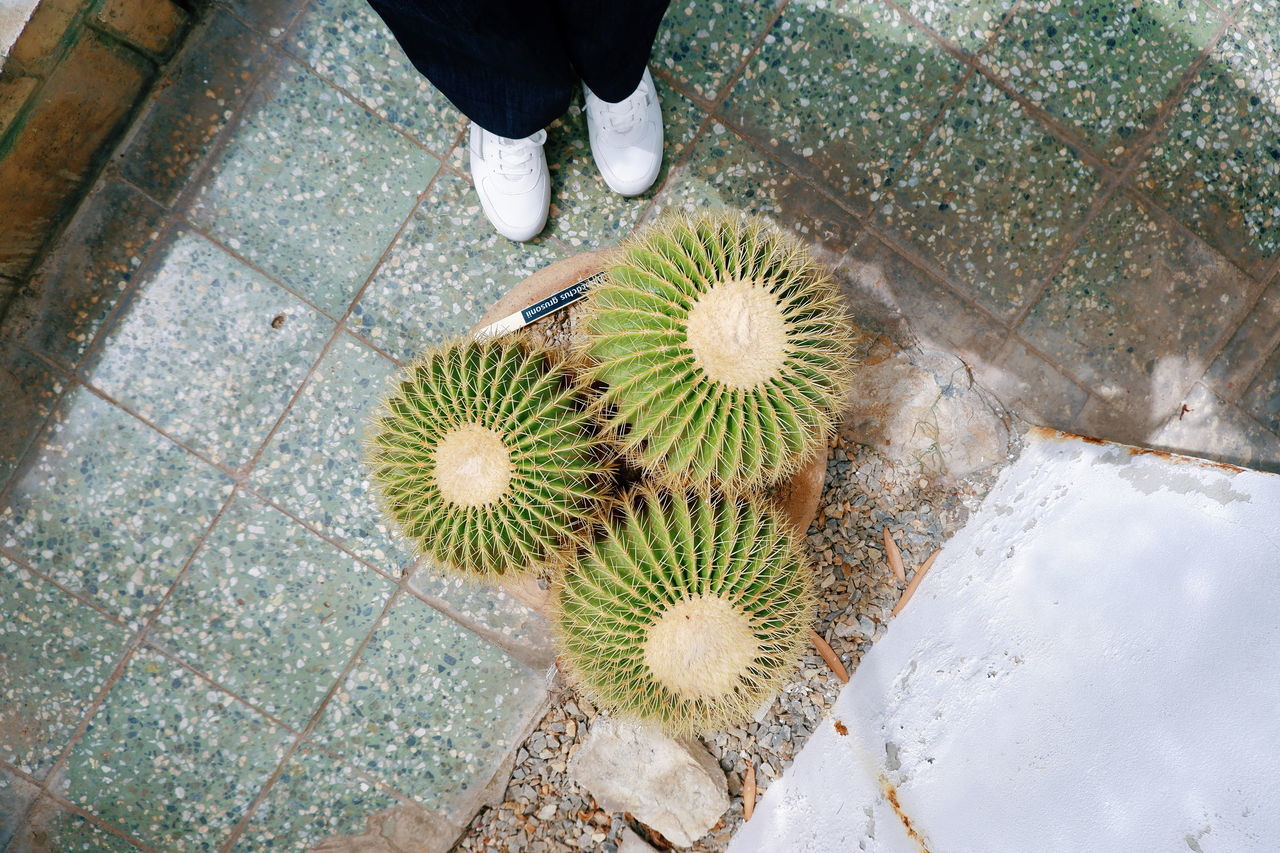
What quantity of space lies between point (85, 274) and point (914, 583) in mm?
2791

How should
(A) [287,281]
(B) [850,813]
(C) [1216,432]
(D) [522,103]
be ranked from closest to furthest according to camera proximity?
(D) [522,103] → (B) [850,813] → (A) [287,281] → (C) [1216,432]

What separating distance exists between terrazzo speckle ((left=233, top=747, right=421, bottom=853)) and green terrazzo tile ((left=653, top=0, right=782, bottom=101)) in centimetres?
250

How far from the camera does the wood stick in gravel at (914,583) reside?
251cm

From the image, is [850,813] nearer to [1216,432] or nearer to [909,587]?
[909,587]

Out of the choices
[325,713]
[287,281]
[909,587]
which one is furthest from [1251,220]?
[325,713]

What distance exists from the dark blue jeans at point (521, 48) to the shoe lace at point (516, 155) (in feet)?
0.86

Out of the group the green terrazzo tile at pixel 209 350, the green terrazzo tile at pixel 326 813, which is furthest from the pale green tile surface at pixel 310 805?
the green terrazzo tile at pixel 209 350

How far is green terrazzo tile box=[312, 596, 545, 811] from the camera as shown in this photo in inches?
98.8

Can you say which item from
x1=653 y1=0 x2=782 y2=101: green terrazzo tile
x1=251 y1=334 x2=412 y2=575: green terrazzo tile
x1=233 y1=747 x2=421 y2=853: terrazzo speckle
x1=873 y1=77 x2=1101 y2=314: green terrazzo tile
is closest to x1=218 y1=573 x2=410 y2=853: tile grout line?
x1=233 y1=747 x2=421 y2=853: terrazzo speckle

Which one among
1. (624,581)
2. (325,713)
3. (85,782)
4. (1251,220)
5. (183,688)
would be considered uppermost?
(1251,220)

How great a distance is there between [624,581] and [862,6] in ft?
6.60

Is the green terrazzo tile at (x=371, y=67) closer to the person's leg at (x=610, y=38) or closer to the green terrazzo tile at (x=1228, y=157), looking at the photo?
the person's leg at (x=610, y=38)

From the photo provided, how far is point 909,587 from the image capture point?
99.4 inches

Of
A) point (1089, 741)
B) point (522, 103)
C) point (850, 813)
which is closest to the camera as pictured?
point (1089, 741)
